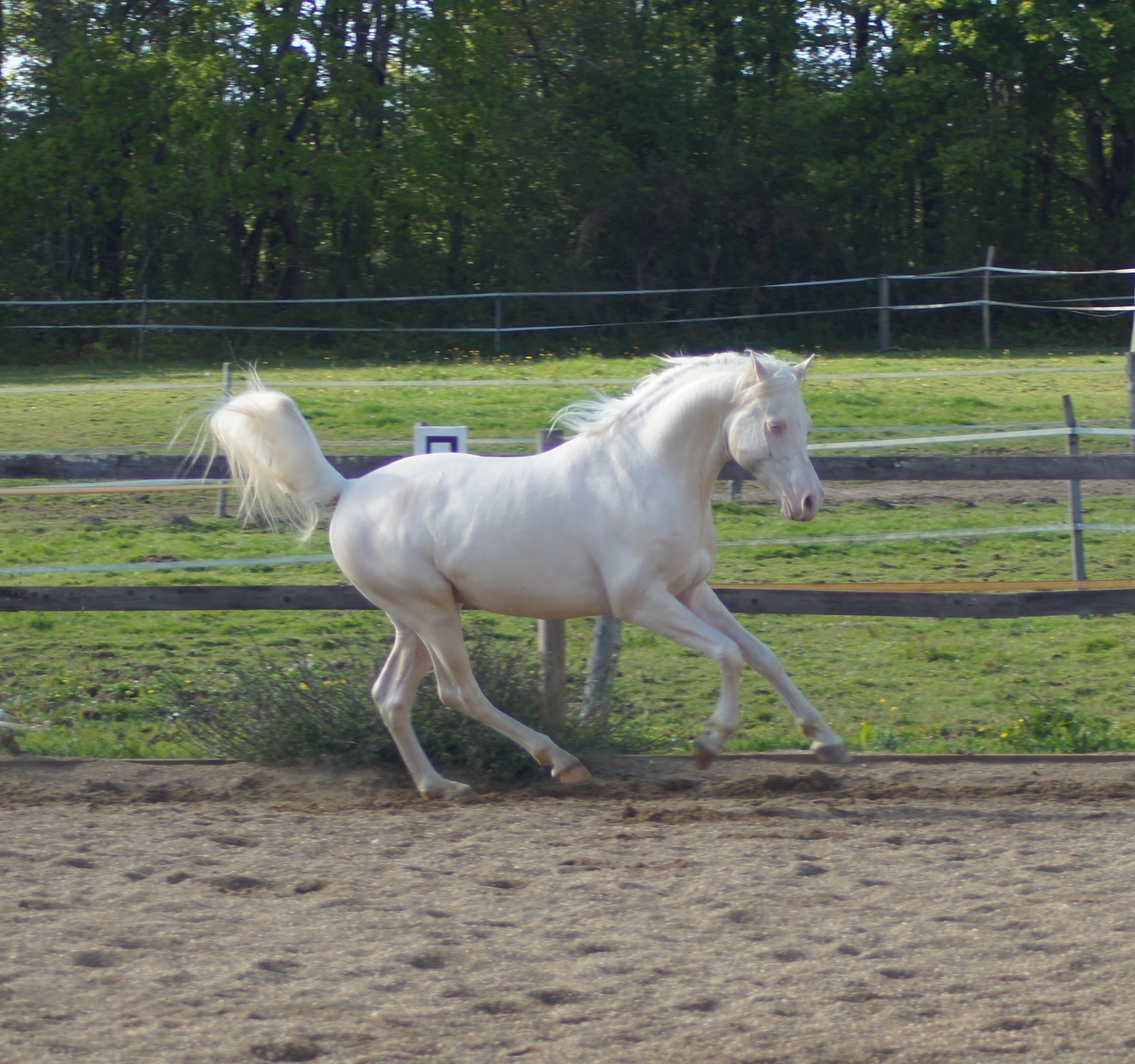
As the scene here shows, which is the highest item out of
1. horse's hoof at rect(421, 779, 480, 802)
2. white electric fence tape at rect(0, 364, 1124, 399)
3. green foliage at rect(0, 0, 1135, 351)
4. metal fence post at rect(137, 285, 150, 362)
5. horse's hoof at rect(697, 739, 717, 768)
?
green foliage at rect(0, 0, 1135, 351)

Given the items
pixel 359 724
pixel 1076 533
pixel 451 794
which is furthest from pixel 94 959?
pixel 1076 533

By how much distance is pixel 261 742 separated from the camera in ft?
18.6

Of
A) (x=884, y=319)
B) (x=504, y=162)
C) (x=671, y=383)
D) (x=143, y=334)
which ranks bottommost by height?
(x=671, y=383)

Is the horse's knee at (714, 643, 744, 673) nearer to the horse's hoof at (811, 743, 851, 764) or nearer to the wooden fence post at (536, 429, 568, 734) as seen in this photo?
the horse's hoof at (811, 743, 851, 764)

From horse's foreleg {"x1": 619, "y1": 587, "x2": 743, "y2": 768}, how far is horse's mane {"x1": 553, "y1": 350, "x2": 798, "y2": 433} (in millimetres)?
762

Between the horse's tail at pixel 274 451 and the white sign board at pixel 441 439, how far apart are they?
29.8 inches

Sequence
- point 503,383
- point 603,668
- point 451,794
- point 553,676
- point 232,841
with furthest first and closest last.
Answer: point 503,383, point 603,668, point 553,676, point 451,794, point 232,841

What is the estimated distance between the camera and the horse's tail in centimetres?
539

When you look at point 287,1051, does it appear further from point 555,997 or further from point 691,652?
point 691,652

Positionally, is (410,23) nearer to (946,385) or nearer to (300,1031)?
(946,385)

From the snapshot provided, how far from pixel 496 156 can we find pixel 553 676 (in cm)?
2215

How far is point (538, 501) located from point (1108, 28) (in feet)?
77.5

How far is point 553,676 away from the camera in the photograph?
5.81 metres

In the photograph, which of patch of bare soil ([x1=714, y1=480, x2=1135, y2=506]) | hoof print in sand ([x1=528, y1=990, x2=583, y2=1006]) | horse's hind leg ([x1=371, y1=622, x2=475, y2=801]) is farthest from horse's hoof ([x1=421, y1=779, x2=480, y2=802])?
patch of bare soil ([x1=714, y1=480, x2=1135, y2=506])
